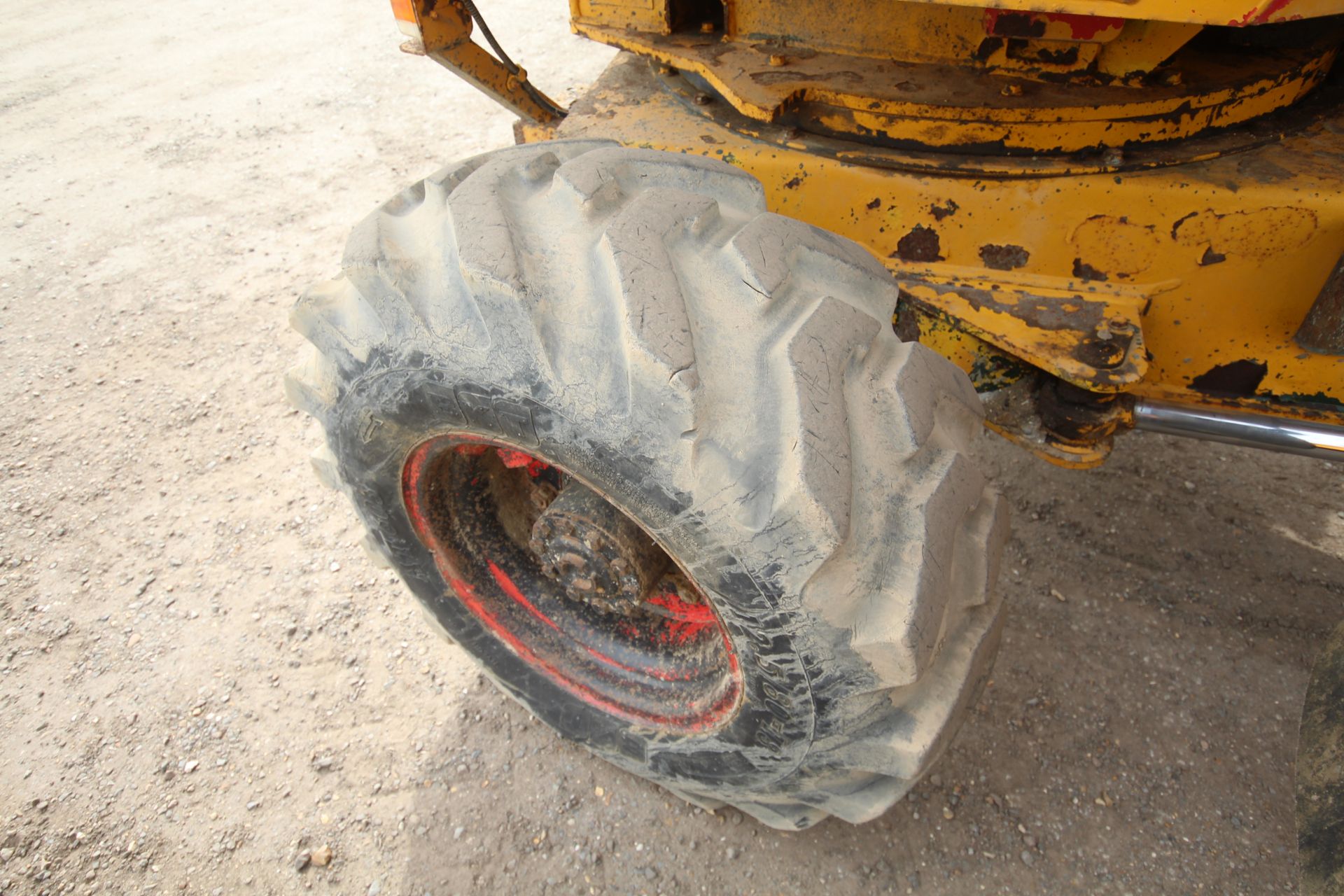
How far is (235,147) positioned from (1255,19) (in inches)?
186

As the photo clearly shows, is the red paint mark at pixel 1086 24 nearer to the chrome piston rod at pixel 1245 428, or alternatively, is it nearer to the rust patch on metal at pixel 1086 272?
the rust patch on metal at pixel 1086 272

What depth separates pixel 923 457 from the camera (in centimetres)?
121

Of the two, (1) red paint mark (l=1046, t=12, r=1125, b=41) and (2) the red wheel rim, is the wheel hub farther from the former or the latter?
(1) red paint mark (l=1046, t=12, r=1125, b=41)

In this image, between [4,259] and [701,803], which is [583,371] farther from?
[4,259]

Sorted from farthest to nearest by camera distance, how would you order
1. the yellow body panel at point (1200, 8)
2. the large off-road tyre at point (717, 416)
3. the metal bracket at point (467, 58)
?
1. the metal bracket at point (467, 58)
2. the large off-road tyre at point (717, 416)
3. the yellow body panel at point (1200, 8)

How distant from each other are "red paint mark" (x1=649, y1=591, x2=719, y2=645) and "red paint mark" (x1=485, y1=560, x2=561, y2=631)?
0.91 ft

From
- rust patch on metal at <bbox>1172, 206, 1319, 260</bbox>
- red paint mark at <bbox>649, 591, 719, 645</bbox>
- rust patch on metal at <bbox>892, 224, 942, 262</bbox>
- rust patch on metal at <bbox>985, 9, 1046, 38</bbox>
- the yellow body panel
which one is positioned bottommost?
red paint mark at <bbox>649, 591, 719, 645</bbox>

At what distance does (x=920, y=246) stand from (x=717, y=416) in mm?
698

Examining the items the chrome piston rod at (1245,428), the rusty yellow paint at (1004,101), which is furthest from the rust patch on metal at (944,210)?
the chrome piston rod at (1245,428)

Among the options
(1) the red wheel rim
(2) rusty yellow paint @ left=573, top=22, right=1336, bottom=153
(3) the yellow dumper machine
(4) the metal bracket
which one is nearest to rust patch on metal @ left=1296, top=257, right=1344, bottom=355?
(3) the yellow dumper machine

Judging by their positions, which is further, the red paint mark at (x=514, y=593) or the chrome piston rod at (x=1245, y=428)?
the red paint mark at (x=514, y=593)

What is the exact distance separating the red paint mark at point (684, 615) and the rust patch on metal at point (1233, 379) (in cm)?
102

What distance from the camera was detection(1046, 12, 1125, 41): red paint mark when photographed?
1347mm

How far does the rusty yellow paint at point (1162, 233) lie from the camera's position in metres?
1.38
